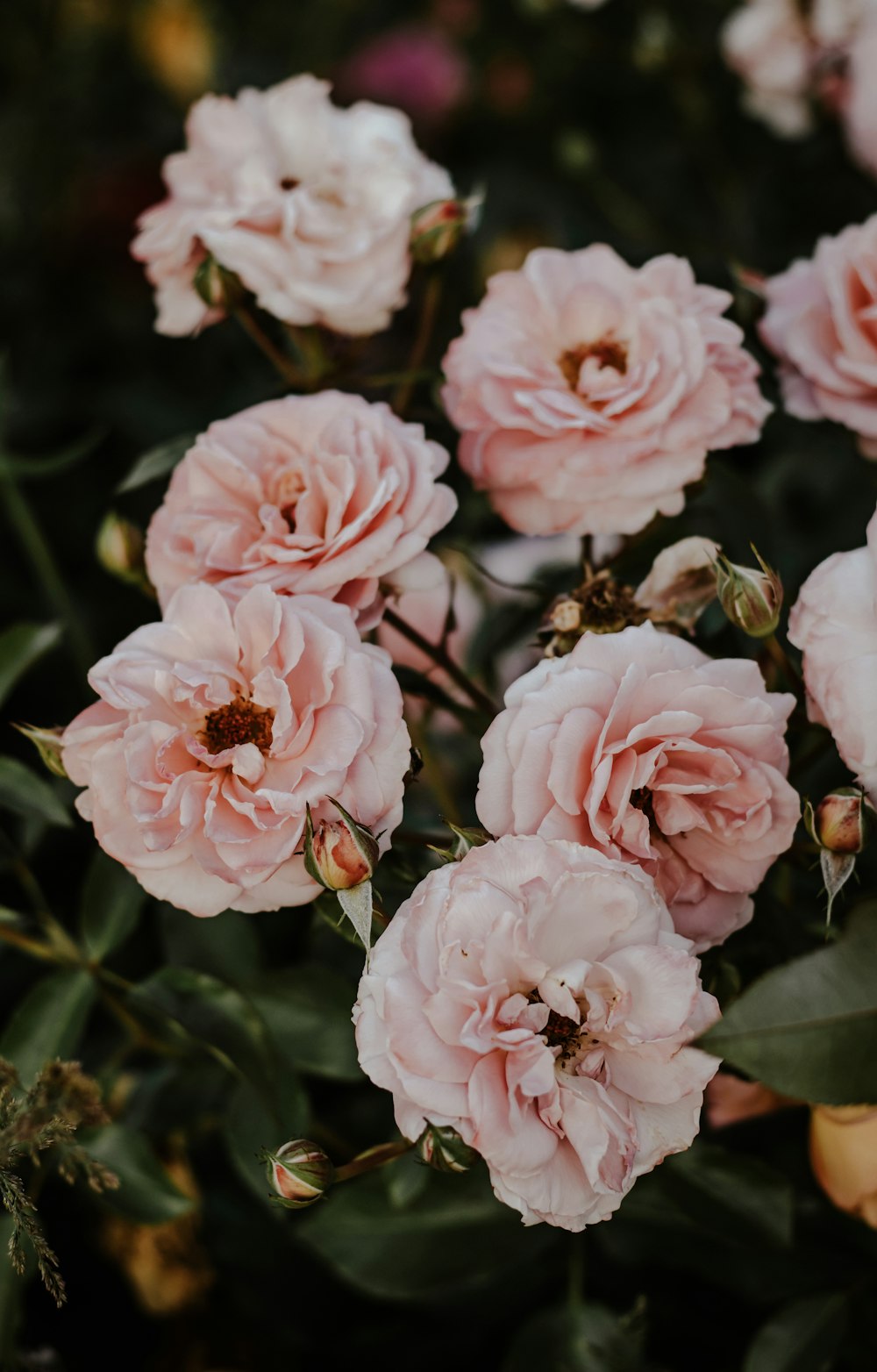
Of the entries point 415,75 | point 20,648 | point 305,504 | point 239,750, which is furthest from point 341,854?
point 415,75

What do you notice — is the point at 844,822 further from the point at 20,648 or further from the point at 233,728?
the point at 20,648

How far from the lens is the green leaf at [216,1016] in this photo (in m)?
0.53

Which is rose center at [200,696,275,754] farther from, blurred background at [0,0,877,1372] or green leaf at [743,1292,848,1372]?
green leaf at [743,1292,848,1372]

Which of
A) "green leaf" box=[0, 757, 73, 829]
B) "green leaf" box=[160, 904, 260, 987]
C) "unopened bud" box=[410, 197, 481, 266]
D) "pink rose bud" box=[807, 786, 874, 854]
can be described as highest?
"unopened bud" box=[410, 197, 481, 266]

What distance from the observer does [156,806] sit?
438 millimetres

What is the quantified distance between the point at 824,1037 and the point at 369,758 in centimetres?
18

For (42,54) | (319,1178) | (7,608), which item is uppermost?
(42,54)

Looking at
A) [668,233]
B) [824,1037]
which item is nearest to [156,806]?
[824,1037]

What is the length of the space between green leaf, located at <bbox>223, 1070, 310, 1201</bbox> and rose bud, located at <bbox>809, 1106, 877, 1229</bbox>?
8.9 inches

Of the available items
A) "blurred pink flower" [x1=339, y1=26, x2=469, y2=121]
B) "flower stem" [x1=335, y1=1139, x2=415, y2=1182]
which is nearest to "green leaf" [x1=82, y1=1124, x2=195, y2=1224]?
"flower stem" [x1=335, y1=1139, x2=415, y2=1182]

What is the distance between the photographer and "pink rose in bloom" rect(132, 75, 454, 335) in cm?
58

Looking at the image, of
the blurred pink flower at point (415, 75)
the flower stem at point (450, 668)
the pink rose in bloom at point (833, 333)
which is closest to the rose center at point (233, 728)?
the flower stem at point (450, 668)

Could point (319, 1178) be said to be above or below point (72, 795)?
above

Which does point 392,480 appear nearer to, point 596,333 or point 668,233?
point 596,333
